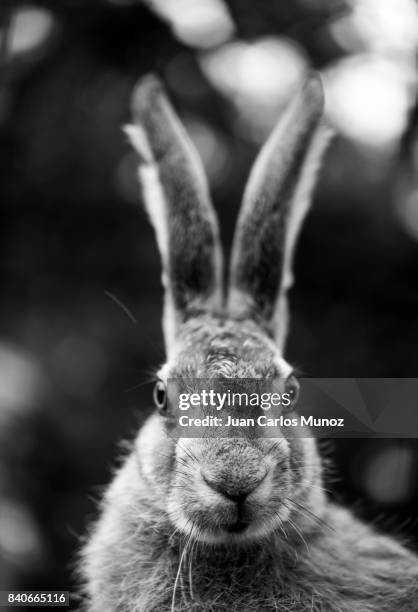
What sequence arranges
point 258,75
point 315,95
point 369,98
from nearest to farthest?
1. point 315,95
2. point 369,98
3. point 258,75

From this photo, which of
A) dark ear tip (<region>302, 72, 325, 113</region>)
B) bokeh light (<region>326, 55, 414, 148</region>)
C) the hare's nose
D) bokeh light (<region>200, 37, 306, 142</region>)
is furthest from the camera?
bokeh light (<region>200, 37, 306, 142</region>)

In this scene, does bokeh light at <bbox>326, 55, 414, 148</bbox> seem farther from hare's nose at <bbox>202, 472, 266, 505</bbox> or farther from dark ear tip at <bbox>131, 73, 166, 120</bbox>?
hare's nose at <bbox>202, 472, 266, 505</bbox>

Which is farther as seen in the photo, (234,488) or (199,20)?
(199,20)

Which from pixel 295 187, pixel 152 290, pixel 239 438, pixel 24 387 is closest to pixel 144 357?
pixel 152 290

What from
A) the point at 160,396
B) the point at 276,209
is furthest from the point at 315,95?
the point at 160,396

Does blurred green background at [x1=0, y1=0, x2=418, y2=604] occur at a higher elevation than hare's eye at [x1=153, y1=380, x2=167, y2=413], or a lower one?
higher

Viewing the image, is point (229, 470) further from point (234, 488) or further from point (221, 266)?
point (221, 266)

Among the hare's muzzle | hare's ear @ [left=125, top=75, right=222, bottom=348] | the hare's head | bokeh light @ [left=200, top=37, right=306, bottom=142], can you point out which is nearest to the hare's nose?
the hare's muzzle
